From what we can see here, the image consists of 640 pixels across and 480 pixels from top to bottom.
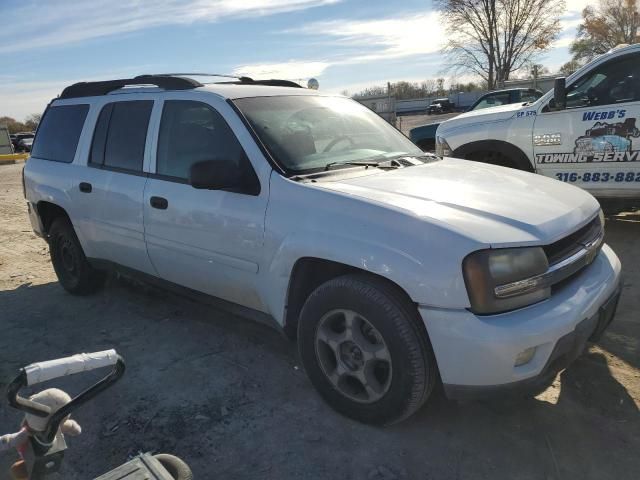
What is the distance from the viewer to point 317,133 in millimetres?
3566

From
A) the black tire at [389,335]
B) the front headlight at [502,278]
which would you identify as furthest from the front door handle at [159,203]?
the front headlight at [502,278]

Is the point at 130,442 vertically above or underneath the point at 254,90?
underneath

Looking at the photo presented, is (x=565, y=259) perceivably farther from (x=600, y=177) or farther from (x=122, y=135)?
(x=600, y=177)

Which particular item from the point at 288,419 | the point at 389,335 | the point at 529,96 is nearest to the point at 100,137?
the point at 288,419

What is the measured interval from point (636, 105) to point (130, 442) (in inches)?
217

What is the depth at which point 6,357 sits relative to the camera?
3.98 m

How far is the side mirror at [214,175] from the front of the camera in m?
3.05

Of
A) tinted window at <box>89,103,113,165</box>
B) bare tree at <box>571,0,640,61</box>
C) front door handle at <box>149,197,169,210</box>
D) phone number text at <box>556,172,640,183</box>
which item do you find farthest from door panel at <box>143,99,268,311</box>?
bare tree at <box>571,0,640,61</box>

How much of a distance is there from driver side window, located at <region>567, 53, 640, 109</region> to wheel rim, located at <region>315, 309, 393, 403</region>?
4.45 m

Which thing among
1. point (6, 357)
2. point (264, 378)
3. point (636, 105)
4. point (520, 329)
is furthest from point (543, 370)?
point (636, 105)

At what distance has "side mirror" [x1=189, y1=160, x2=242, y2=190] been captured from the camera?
10.0ft

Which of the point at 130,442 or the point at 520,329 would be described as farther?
the point at 130,442

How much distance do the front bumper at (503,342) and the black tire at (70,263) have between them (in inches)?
142

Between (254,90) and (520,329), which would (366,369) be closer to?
(520,329)
